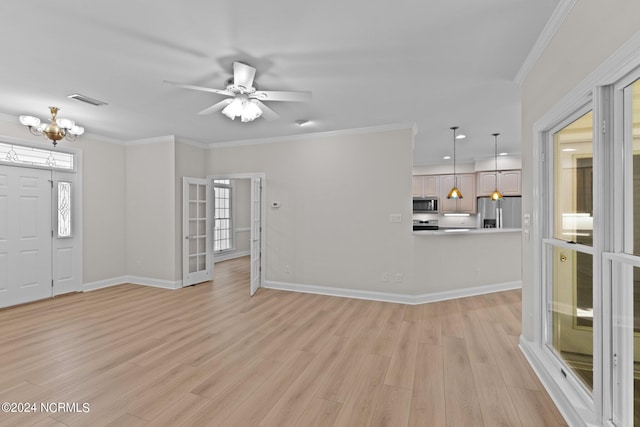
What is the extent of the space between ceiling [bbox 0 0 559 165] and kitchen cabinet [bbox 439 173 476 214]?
367 cm

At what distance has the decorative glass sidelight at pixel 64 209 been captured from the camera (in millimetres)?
4902

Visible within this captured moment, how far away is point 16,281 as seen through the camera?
4395 millimetres

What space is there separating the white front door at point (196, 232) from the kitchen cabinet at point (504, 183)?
6504 mm

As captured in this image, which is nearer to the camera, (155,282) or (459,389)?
(459,389)

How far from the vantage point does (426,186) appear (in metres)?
8.19

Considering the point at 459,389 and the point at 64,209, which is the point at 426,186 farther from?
the point at 64,209

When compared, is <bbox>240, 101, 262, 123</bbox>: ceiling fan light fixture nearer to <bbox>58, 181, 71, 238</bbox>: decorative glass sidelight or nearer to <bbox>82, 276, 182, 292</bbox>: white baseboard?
<bbox>82, 276, 182, 292</bbox>: white baseboard

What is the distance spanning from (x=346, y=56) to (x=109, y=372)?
3451mm

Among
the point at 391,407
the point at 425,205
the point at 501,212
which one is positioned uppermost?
the point at 425,205

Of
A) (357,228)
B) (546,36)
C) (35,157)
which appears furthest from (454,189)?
(35,157)

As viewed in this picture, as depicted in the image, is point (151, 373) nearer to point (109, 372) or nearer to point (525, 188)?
point (109, 372)

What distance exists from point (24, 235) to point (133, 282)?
1.86 m

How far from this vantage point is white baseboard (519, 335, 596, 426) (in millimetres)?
1866

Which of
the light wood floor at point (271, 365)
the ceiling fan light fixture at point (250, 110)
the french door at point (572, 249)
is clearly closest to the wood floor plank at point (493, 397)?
the light wood floor at point (271, 365)
